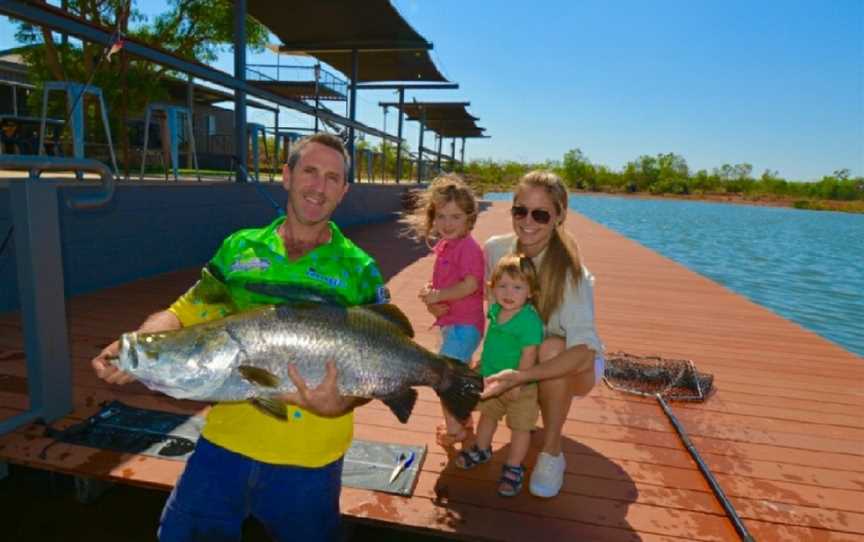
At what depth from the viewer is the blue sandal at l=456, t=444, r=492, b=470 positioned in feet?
10.5

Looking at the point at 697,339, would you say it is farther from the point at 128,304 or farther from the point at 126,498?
the point at 128,304

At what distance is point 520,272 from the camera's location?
10.0 ft

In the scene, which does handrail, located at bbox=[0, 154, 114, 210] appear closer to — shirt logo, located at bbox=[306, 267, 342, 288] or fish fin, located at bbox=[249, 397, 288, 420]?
shirt logo, located at bbox=[306, 267, 342, 288]

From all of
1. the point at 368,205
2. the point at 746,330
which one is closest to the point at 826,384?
the point at 746,330

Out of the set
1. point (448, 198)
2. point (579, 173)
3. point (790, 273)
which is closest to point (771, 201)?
point (579, 173)

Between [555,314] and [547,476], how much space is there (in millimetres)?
911

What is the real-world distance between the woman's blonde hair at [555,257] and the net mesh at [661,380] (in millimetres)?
1910

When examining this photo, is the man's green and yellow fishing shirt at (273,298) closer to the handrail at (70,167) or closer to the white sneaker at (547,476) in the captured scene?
the handrail at (70,167)

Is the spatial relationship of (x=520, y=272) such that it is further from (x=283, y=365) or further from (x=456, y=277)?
(x=283, y=365)

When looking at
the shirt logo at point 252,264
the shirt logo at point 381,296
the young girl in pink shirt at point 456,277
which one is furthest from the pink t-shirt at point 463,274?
the shirt logo at point 252,264

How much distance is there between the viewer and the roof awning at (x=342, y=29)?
11289mm

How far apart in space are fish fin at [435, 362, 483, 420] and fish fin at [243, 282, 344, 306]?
0.57 m

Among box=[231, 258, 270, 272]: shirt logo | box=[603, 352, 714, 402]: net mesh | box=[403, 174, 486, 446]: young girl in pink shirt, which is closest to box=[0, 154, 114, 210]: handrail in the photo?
box=[231, 258, 270, 272]: shirt logo

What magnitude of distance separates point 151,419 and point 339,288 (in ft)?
6.48
